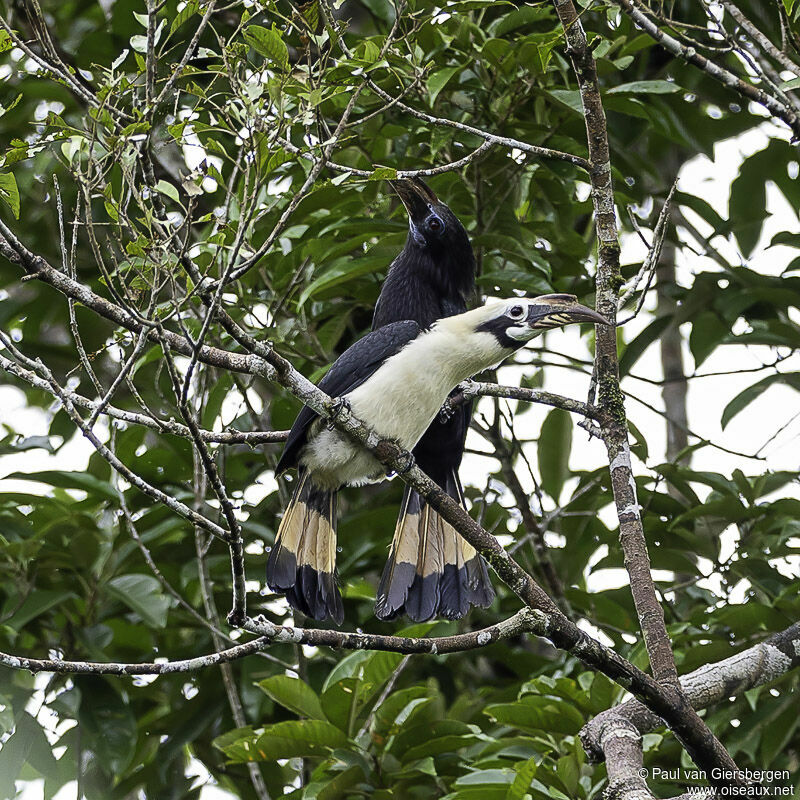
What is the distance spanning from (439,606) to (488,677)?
4.73 ft

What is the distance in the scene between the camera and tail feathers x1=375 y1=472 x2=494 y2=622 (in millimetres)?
3064

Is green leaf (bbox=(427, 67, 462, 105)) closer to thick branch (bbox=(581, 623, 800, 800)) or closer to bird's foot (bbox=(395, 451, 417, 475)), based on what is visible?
bird's foot (bbox=(395, 451, 417, 475))

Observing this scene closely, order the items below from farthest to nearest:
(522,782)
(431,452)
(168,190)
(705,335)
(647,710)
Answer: (705,335) → (431,452) → (522,782) → (647,710) → (168,190)

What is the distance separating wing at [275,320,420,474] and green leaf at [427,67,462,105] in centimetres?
69

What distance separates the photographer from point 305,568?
9.41 ft

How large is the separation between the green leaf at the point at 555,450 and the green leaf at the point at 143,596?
1471 millimetres

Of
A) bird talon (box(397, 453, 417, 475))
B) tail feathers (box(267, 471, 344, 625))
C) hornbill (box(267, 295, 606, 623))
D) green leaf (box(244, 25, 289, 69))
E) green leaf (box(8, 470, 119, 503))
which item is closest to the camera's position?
green leaf (box(244, 25, 289, 69))

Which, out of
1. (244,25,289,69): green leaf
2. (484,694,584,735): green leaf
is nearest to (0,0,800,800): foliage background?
(484,694,584,735): green leaf

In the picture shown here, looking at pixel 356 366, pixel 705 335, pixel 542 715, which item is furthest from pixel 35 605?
pixel 705 335

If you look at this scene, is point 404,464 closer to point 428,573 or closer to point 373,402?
point 373,402

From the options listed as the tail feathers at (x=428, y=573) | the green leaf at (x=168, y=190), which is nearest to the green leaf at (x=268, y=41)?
the green leaf at (x=168, y=190)

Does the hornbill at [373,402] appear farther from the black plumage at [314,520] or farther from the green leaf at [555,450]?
the green leaf at [555,450]

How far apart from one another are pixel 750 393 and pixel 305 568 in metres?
1.80

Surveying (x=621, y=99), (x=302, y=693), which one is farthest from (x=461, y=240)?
(x=302, y=693)
